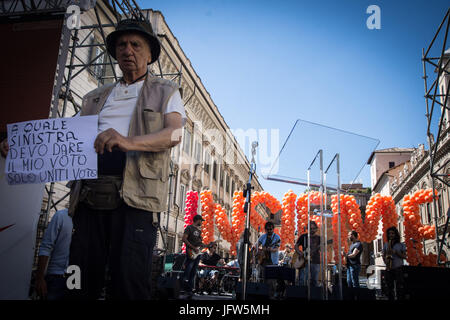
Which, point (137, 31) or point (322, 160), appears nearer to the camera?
point (137, 31)

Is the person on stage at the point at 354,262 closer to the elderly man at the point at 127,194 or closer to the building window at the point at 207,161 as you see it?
the elderly man at the point at 127,194

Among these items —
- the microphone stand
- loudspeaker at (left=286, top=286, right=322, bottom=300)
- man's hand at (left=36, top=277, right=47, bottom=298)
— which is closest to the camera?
man's hand at (left=36, top=277, right=47, bottom=298)

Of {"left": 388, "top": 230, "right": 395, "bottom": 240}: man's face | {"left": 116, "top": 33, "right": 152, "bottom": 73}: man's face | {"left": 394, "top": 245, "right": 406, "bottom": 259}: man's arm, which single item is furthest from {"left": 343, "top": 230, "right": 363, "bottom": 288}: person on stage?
{"left": 116, "top": 33, "right": 152, "bottom": 73}: man's face

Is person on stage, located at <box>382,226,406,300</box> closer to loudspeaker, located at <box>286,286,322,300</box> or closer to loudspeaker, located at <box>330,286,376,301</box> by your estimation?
loudspeaker, located at <box>330,286,376,301</box>

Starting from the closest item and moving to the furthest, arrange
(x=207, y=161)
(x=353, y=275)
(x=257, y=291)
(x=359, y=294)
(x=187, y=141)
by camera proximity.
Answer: (x=257, y=291)
(x=359, y=294)
(x=353, y=275)
(x=187, y=141)
(x=207, y=161)

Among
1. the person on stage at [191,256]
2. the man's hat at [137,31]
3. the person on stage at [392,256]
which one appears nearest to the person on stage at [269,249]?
the person on stage at [191,256]

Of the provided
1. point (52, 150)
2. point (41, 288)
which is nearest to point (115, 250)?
point (52, 150)

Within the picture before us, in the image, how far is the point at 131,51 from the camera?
2.09 metres

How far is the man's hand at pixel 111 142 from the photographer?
1767 millimetres

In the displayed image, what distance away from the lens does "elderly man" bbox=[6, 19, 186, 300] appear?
1740mm

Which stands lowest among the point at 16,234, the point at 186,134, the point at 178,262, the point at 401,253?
the point at 178,262

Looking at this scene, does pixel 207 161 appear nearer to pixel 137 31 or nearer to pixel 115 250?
pixel 137 31

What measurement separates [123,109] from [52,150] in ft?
1.48
